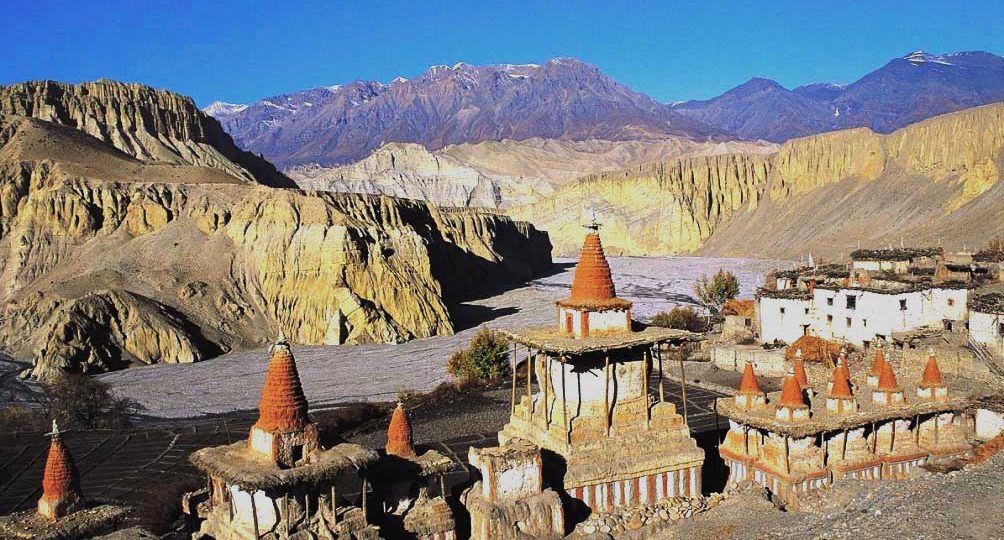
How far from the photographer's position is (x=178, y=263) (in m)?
63.5

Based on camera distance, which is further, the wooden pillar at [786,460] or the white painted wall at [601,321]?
the wooden pillar at [786,460]

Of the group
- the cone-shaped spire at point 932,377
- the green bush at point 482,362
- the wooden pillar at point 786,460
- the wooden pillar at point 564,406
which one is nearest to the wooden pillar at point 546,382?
the wooden pillar at point 564,406

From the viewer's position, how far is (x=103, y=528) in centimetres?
1525

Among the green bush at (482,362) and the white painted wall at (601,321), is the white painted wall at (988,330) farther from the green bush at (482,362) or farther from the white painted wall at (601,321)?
the green bush at (482,362)

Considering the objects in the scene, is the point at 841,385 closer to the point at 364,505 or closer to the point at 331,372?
the point at 364,505

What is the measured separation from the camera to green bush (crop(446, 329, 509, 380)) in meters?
41.1

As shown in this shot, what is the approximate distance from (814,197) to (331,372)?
281 feet

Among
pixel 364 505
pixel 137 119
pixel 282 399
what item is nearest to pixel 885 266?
pixel 364 505

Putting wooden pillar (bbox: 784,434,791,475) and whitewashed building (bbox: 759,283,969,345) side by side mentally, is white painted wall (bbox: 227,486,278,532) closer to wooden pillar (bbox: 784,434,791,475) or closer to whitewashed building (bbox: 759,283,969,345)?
wooden pillar (bbox: 784,434,791,475)

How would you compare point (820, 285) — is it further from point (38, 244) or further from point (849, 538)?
point (38, 244)

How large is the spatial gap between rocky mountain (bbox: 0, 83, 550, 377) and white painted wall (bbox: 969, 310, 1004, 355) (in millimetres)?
36913

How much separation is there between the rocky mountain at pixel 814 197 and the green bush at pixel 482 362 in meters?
42.0

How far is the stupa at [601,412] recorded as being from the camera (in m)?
15.8

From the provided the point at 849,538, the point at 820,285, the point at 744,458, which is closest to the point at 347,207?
the point at 820,285
